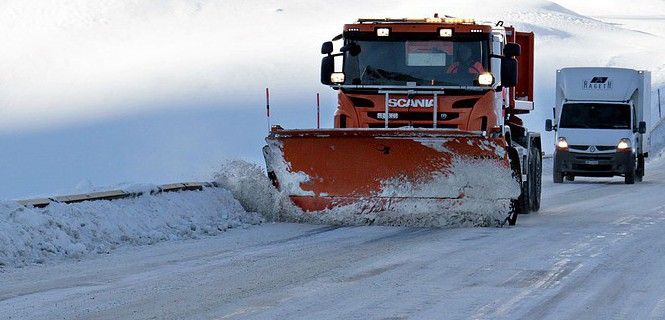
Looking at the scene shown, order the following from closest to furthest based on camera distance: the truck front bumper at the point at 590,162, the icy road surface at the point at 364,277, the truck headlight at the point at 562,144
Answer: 1. the icy road surface at the point at 364,277
2. the truck front bumper at the point at 590,162
3. the truck headlight at the point at 562,144

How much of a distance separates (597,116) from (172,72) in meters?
44.3

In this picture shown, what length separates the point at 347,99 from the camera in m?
15.5

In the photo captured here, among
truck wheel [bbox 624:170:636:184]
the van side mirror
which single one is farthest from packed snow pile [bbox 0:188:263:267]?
truck wheel [bbox 624:170:636:184]

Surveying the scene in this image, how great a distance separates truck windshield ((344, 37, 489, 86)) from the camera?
15.3 meters

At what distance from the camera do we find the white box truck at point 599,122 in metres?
27.5

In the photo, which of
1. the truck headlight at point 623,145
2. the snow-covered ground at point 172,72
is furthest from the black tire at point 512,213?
the truck headlight at point 623,145

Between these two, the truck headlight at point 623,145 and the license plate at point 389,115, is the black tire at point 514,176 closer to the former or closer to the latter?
the license plate at point 389,115

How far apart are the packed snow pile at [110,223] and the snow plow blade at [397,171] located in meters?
0.81

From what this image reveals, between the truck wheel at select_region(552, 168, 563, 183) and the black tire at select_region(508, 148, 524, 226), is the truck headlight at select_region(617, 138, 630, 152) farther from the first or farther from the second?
the black tire at select_region(508, 148, 524, 226)

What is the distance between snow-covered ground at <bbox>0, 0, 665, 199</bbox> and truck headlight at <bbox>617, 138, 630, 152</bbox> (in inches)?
361

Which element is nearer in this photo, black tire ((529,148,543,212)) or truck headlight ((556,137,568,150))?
black tire ((529,148,543,212))

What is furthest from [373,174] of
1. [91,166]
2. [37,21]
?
[37,21]

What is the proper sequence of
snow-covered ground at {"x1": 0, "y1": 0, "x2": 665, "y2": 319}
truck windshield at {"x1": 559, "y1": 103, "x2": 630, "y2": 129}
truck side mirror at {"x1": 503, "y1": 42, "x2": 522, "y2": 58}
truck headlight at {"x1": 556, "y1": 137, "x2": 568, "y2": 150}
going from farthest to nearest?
1. truck windshield at {"x1": 559, "y1": 103, "x2": 630, "y2": 129}
2. truck headlight at {"x1": 556, "y1": 137, "x2": 568, "y2": 150}
3. truck side mirror at {"x1": 503, "y1": 42, "x2": 522, "y2": 58}
4. snow-covered ground at {"x1": 0, "y1": 0, "x2": 665, "y2": 319}

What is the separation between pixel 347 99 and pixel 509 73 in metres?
1.82
